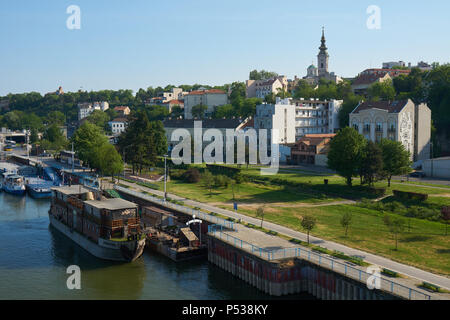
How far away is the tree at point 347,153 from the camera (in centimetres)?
6812

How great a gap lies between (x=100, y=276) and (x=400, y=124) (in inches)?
2783

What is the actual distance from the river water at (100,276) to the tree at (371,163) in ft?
109

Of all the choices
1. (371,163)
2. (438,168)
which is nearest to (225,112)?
(438,168)

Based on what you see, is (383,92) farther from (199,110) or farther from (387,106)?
(199,110)

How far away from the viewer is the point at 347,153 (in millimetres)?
68438

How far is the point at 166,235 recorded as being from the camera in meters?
49.4

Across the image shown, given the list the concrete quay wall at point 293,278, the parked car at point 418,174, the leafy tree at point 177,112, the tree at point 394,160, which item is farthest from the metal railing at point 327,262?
the leafy tree at point 177,112

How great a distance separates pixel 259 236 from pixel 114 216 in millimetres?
14951

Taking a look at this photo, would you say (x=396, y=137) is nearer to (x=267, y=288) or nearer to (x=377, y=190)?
(x=377, y=190)

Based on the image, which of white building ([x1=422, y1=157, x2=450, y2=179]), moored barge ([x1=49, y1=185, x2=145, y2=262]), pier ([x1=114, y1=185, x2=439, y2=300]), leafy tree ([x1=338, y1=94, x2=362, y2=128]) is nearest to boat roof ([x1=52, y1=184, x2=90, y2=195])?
moored barge ([x1=49, y1=185, x2=145, y2=262])

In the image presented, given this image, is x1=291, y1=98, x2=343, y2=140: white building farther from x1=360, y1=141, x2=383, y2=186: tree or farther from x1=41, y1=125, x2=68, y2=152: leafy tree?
x1=41, y1=125, x2=68, y2=152: leafy tree

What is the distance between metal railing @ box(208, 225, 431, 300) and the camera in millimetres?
28328

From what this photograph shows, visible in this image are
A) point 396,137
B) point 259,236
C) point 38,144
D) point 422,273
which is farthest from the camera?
point 38,144

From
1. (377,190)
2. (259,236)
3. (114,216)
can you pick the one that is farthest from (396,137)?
(114,216)
